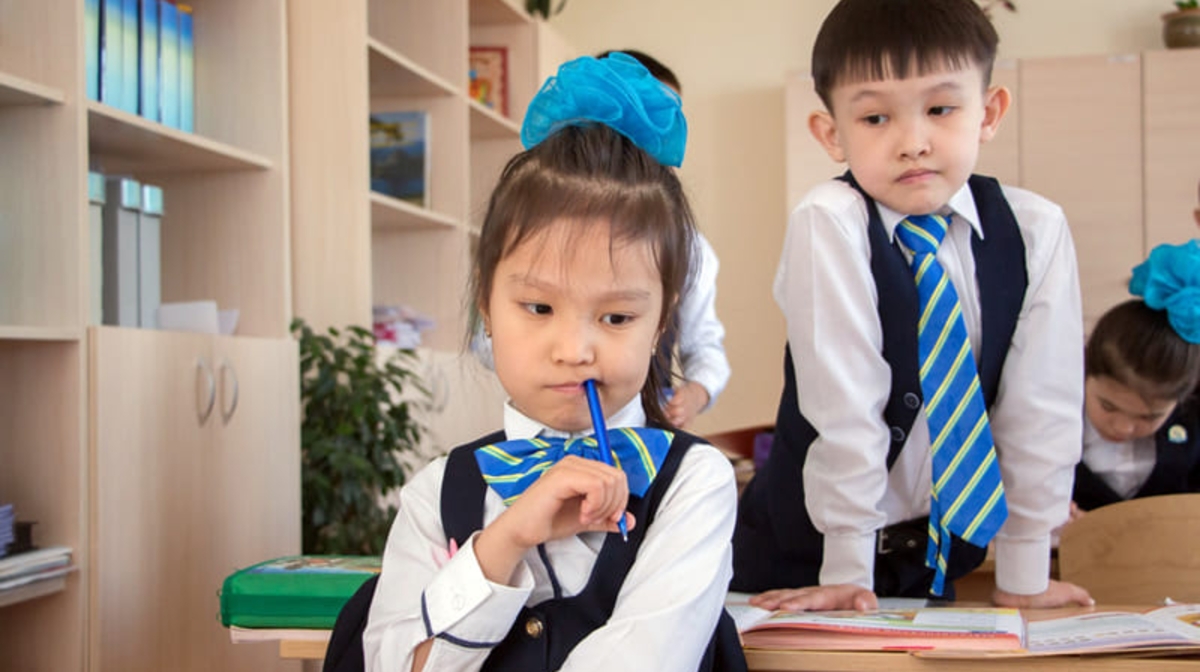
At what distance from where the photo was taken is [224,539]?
2684 mm

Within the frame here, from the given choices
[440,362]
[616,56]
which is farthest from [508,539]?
[440,362]

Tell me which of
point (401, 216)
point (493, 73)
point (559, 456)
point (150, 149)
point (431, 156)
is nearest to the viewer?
point (559, 456)

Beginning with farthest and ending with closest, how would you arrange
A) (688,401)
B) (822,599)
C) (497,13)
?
(497,13)
(688,401)
(822,599)

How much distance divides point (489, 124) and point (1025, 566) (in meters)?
3.76

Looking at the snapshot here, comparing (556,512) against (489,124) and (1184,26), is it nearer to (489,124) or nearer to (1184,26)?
(489,124)

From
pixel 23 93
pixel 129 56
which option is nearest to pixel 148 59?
pixel 129 56

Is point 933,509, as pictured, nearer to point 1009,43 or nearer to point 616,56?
point 616,56

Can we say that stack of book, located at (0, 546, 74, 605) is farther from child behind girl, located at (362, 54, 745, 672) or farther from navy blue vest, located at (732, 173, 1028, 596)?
navy blue vest, located at (732, 173, 1028, 596)

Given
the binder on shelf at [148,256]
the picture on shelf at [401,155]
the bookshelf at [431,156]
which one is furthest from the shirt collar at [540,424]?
the picture on shelf at [401,155]

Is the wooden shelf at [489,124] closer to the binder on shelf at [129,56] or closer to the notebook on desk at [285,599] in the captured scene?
the binder on shelf at [129,56]

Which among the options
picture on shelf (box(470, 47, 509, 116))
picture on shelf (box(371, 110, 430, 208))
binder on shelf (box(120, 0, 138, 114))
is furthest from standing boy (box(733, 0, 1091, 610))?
picture on shelf (box(470, 47, 509, 116))

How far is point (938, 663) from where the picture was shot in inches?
42.8

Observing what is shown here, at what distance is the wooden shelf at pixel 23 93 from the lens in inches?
83.7

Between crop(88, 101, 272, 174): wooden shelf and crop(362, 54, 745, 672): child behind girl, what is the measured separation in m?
1.53
